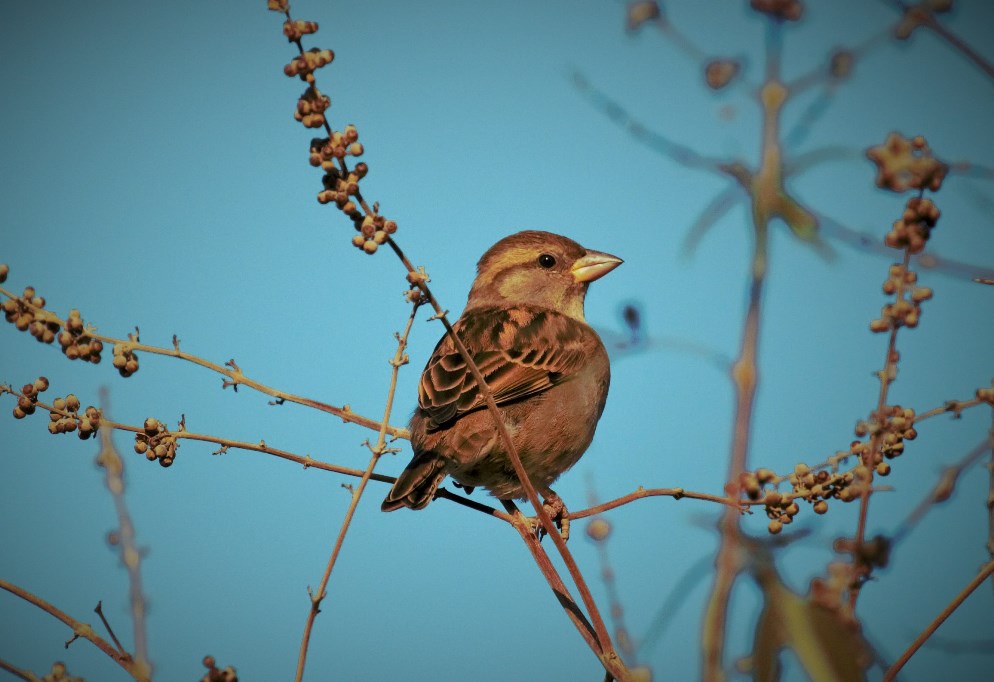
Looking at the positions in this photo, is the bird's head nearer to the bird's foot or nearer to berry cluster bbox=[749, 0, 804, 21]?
the bird's foot

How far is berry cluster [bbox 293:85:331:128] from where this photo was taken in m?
1.74

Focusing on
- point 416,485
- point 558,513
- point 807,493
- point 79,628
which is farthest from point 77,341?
point 558,513

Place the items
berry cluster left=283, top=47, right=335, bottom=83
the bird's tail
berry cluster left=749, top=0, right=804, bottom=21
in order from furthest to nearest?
the bird's tail → berry cluster left=283, top=47, right=335, bottom=83 → berry cluster left=749, top=0, right=804, bottom=21

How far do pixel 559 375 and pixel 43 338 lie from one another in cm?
235

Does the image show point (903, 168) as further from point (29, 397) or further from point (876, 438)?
point (29, 397)

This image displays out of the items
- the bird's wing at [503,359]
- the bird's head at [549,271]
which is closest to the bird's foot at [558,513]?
the bird's wing at [503,359]

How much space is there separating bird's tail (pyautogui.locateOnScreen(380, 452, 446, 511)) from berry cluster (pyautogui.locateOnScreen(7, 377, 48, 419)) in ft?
4.05

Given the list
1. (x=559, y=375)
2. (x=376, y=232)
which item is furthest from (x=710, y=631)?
(x=559, y=375)

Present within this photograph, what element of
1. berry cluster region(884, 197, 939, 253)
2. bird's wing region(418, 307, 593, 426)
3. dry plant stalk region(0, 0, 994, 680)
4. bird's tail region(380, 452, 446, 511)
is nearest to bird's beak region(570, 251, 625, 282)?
bird's wing region(418, 307, 593, 426)

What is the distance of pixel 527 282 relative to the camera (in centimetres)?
511

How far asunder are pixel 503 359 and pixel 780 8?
2.81 meters

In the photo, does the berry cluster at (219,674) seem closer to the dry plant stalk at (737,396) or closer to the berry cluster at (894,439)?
the dry plant stalk at (737,396)

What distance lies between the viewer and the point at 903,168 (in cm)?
140

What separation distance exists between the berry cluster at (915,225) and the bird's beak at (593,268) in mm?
3585
